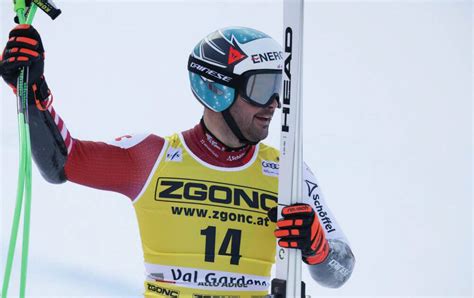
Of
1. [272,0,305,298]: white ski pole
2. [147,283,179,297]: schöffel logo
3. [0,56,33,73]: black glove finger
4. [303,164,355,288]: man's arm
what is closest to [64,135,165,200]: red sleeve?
[147,283,179,297]: schöffel logo

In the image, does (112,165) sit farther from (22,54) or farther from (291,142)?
(291,142)

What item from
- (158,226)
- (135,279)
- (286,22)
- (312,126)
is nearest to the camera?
(286,22)

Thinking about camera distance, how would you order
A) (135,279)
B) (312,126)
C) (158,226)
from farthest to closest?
(312,126) → (135,279) → (158,226)

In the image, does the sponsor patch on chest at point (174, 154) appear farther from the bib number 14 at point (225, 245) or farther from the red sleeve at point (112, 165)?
the bib number 14 at point (225, 245)

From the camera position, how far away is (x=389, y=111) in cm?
720

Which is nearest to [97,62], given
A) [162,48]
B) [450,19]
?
[162,48]

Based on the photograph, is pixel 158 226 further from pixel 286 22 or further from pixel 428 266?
pixel 428 266

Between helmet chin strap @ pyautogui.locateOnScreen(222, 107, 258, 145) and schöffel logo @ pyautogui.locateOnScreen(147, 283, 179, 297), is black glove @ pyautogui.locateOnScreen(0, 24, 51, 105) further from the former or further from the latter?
schöffel logo @ pyautogui.locateOnScreen(147, 283, 179, 297)

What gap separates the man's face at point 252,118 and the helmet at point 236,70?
23 mm

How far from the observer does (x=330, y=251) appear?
3449mm

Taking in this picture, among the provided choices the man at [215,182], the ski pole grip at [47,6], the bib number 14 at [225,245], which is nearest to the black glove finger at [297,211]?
the man at [215,182]

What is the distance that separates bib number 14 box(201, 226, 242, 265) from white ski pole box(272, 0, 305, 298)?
49cm

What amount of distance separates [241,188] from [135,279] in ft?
7.68

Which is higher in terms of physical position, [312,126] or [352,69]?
[352,69]
